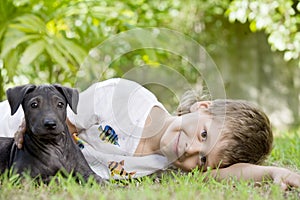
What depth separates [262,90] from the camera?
26.7ft

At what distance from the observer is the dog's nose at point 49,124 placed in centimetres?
242

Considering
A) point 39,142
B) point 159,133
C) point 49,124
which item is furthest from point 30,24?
point 49,124

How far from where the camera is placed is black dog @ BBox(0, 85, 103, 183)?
8.14ft

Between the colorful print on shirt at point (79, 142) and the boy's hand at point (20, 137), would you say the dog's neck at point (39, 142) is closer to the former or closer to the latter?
the boy's hand at point (20, 137)

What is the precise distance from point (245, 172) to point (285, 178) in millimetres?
298

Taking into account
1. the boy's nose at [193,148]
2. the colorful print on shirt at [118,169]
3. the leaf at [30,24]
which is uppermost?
the leaf at [30,24]

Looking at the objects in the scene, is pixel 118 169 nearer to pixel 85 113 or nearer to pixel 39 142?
pixel 85 113

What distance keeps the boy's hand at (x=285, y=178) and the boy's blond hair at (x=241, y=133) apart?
0.29 meters

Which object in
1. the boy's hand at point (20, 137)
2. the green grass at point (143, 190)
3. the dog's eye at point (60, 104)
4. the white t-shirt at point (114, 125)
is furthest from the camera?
the white t-shirt at point (114, 125)

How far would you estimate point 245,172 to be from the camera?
293cm

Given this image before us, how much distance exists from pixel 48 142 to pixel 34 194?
424 mm

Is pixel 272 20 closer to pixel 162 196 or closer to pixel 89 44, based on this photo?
pixel 89 44

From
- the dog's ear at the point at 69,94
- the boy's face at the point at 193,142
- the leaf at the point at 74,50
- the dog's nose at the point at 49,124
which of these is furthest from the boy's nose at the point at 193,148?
the leaf at the point at 74,50

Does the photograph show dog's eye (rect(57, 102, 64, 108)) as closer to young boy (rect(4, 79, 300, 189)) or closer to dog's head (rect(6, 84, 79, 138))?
dog's head (rect(6, 84, 79, 138))
